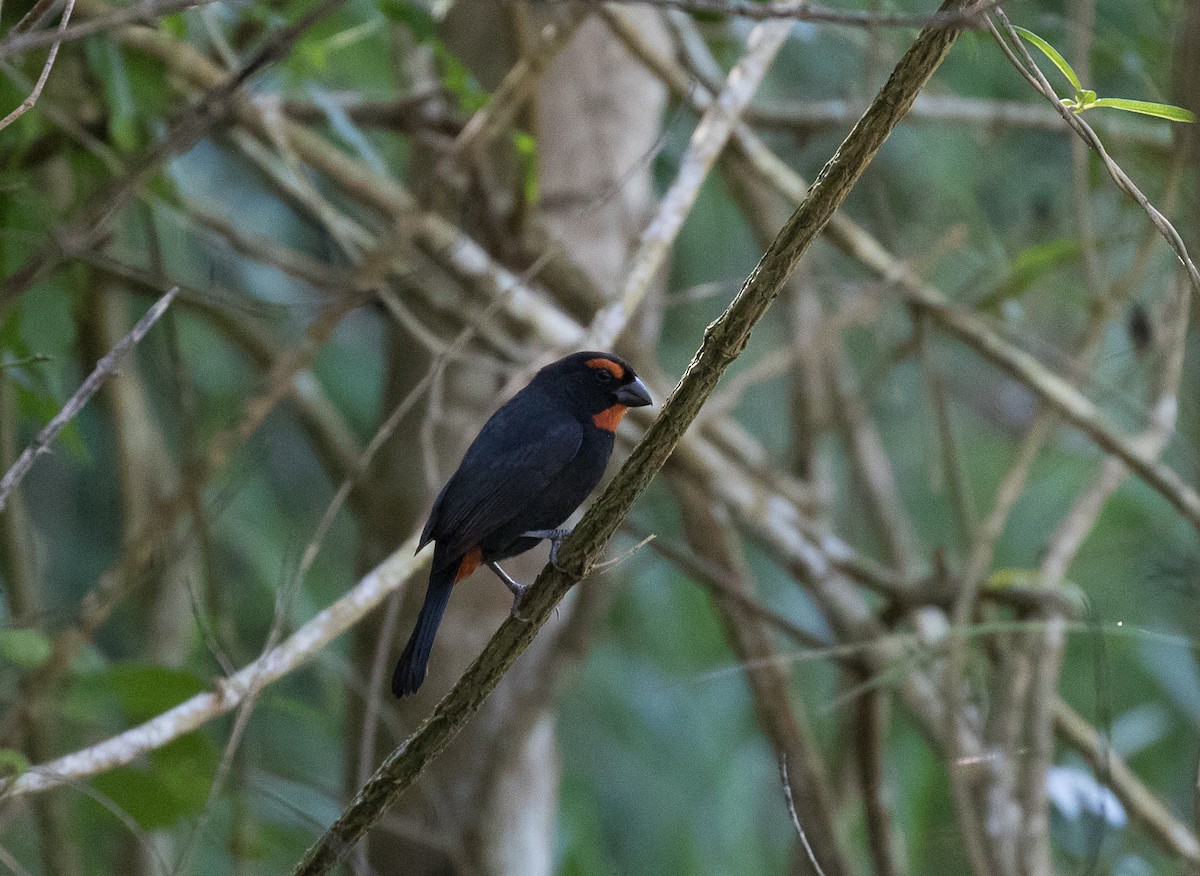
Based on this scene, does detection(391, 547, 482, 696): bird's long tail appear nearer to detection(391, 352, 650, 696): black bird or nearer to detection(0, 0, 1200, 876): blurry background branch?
detection(391, 352, 650, 696): black bird

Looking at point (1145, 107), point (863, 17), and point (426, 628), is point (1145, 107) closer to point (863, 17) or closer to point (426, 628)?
point (863, 17)

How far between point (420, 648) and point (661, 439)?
736mm

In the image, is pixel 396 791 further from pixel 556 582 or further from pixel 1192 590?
pixel 1192 590

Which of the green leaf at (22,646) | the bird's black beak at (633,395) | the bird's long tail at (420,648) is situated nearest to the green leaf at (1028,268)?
the bird's black beak at (633,395)

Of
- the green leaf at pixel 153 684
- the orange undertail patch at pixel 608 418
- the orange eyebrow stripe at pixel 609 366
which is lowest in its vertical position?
the green leaf at pixel 153 684

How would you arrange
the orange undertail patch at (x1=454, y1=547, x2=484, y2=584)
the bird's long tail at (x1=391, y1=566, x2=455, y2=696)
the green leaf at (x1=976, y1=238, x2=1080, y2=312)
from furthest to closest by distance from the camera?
the green leaf at (x1=976, y1=238, x2=1080, y2=312) < the orange undertail patch at (x1=454, y1=547, x2=484, y2=584) < the bird's long tail at (x1=391, y1=566, x2=455, y2=696)

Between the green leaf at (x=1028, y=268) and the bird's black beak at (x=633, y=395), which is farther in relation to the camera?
the green leaf at (x=1028, y=268)

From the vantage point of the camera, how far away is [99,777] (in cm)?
351

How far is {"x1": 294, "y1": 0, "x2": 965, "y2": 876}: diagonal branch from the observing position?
5.76ft

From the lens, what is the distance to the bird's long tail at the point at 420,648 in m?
2.25

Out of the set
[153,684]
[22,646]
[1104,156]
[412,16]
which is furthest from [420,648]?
[412,16]

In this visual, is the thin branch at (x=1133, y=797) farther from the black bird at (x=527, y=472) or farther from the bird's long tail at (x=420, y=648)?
the bird's long tail at (x=420, y=648)

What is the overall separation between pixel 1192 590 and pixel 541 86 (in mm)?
2816

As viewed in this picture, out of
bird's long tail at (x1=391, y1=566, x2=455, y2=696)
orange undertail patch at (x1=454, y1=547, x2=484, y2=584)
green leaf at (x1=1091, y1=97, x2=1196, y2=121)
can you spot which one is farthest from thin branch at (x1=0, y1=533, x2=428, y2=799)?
green leaf at (x1=1091, y1=97, x2=1196, y2=121)
